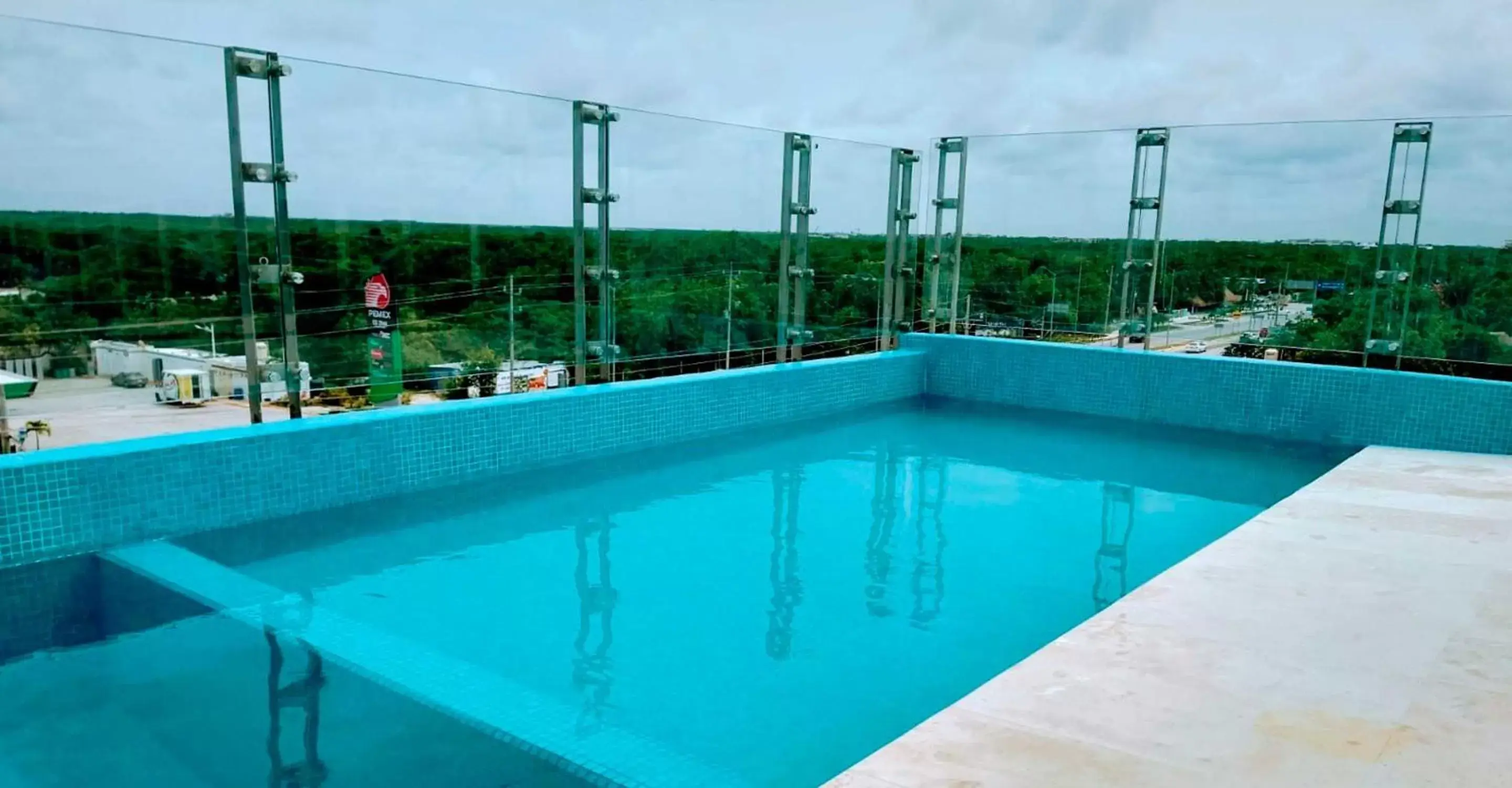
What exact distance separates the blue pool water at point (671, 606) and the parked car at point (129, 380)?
68cm

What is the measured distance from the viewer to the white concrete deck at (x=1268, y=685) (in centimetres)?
203

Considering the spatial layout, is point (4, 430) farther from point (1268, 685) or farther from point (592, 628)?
point (1268, 685)

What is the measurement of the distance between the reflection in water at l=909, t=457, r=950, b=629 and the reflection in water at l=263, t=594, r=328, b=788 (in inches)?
68.6

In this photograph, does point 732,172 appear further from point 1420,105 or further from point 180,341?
point 1420,105

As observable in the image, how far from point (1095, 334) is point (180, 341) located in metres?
5.70

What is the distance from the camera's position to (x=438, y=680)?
8.21 ft

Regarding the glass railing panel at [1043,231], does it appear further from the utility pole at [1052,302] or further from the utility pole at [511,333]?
the utility pole at [511,333]

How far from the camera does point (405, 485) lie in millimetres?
4551

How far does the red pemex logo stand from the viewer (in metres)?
4.48

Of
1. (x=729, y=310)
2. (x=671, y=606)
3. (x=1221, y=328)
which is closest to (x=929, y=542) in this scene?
(x=671, y=606)

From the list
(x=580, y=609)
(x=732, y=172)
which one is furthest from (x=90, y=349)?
(x=732, y=172)

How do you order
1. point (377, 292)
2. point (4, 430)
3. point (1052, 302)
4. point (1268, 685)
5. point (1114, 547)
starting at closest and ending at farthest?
1. point (1268, 685)
2. point (4, 430)
3. point (1114, 547)
4. point (377, 292)
5. point (1052, 302)

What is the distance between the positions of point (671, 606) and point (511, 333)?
228cm

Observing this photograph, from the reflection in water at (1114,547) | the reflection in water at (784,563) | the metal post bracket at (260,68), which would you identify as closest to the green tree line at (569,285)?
the metal post bracket at (260,68)
